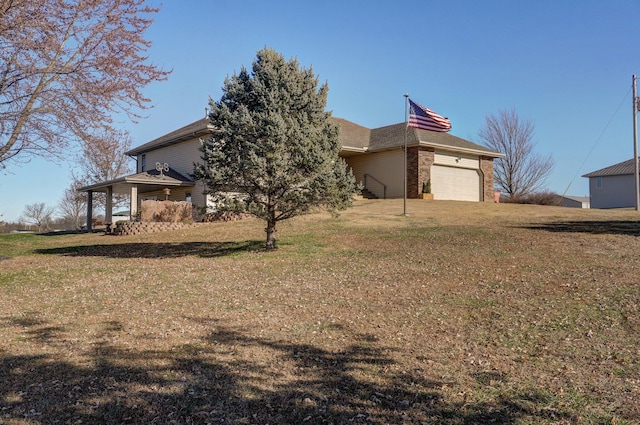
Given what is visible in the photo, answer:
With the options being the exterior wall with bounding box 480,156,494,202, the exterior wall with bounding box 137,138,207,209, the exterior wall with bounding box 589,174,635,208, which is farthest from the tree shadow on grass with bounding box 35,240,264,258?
the exterior wall with bounding box 589,174,635,208

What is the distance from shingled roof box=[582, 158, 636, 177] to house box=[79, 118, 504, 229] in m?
14.5

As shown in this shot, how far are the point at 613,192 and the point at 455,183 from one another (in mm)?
18606

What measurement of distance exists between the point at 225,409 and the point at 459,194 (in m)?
25.2

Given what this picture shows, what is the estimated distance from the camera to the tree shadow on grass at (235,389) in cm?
380

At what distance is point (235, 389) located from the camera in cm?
428

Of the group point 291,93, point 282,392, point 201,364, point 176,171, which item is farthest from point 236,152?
point 176,171

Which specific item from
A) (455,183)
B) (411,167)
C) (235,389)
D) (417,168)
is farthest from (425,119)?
(235,389)

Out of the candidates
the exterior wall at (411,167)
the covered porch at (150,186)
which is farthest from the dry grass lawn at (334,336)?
the exterior wall at (411,167)

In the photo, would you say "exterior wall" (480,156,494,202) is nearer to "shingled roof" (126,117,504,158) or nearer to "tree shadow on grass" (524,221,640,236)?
"shingled roof" (126,117,504,158)

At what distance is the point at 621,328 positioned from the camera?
5.74 metres

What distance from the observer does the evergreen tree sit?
11414 millimetres

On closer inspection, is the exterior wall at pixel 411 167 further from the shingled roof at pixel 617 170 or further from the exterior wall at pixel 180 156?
the shingled roof at pixel 617 170

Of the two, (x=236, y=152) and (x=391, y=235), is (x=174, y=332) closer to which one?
(x=236, y=152)

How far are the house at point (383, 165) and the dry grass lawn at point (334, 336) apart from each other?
12455mm
